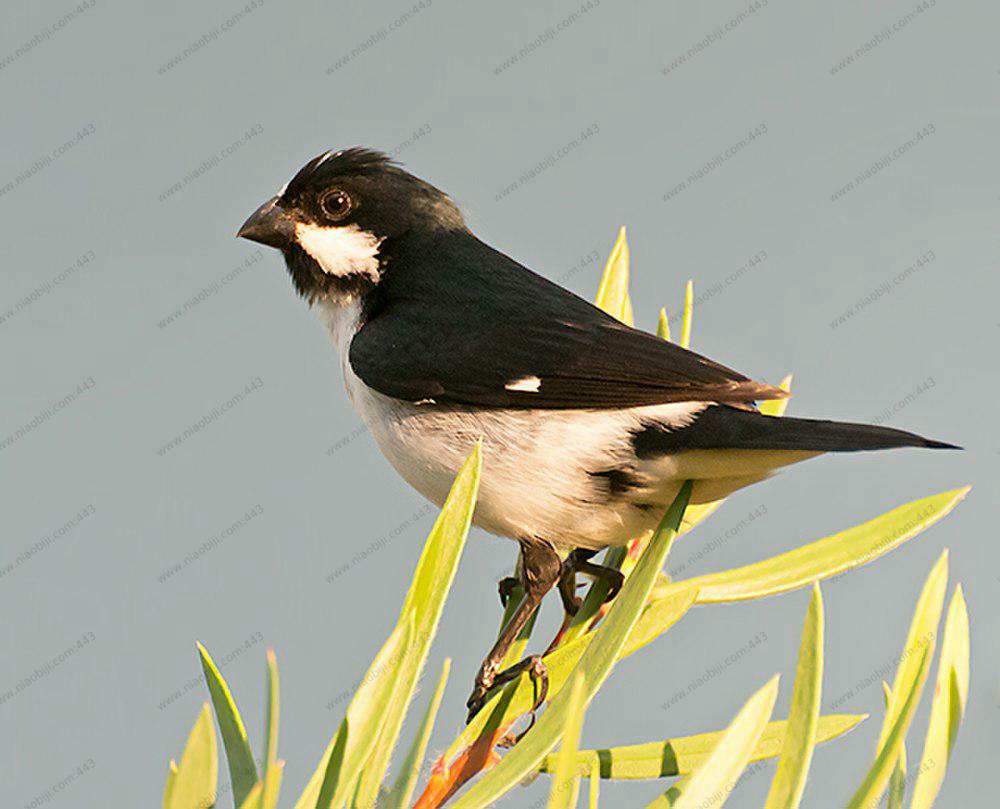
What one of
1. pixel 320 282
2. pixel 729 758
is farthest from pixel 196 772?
pixel 320 282

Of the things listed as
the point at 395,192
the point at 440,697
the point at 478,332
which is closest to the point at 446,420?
the point at 478,332

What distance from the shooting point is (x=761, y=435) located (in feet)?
5.46

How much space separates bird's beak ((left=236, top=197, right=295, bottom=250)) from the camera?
2471 millimetres

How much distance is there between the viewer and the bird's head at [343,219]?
243 cm

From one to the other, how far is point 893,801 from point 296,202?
6.11 ft

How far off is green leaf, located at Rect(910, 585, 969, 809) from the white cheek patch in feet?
5.27

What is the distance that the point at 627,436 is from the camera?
1882mm

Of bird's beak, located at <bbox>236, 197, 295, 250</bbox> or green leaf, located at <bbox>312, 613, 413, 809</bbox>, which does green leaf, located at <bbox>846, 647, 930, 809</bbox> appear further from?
bird's beak, located at <bbox>236, 197, 295, 250</bbox>

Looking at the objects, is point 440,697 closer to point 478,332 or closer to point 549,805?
point 549,805

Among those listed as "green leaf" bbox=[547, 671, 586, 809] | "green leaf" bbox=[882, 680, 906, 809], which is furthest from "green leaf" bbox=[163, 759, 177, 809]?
"green leaf" bbox=[882, 680, 906, 809]

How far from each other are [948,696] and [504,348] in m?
1.13

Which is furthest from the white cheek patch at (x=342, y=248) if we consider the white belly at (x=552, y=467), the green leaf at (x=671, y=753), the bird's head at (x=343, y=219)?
the green leaf at (x=671, y=753)

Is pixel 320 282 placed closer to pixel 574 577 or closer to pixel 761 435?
pixel 574 577

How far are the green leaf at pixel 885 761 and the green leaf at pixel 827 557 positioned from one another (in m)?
0.35
